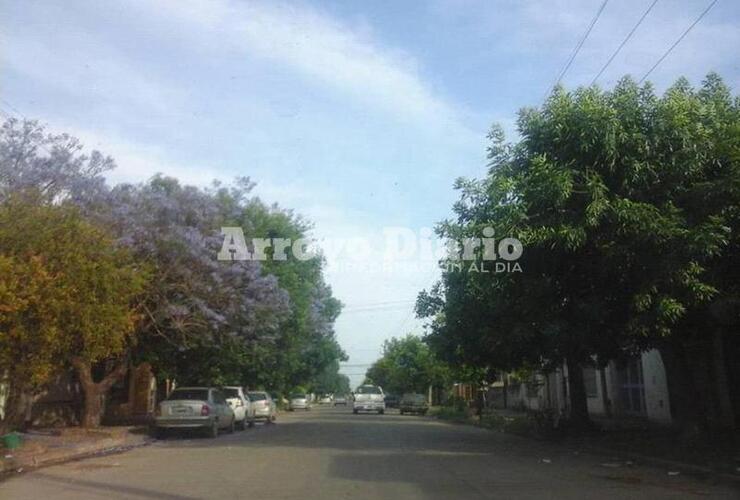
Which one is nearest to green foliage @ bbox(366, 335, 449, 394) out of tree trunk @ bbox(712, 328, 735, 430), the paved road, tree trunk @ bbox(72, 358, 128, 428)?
tree trunk @ bbox(712, 328, 735, 430)

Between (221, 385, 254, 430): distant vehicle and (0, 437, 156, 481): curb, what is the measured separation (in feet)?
21.1

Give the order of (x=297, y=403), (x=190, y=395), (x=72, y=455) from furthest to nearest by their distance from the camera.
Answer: (x=297, y=403) < (x=190, y=395) < (x=72, y=455)

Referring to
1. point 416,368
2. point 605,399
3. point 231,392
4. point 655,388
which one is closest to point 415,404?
point 416,368

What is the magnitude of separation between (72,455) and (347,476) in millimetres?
7613

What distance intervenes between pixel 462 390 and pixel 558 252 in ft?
184

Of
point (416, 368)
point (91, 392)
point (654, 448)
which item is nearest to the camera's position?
point (654, 448)

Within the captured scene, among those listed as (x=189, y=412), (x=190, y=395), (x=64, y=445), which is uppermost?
(x=190, y=395)

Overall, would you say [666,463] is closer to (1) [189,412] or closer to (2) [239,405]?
(1) [189,412]

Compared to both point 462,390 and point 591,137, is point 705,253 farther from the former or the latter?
point 462,390

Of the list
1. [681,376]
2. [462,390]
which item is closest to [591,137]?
[681,376]

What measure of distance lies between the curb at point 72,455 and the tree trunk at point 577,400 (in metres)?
13.1

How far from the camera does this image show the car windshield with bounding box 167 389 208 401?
24.2 m

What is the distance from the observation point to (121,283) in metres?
18.0

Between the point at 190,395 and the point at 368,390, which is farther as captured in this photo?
the point at 368,390
